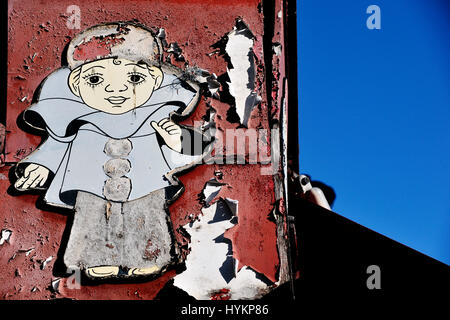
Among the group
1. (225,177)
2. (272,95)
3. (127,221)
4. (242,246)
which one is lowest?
(242,246)

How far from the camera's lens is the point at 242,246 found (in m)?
3.05

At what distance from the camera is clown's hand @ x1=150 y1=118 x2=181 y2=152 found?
3.19m

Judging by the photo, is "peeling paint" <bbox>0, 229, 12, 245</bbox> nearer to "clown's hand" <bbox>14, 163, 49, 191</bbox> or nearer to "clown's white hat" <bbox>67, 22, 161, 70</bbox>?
"clown's hand" <bbox>14, 163, 49, 191</bbox>

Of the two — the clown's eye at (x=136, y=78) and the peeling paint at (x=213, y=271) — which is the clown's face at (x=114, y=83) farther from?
the peeling paint at (x=213, y=271)

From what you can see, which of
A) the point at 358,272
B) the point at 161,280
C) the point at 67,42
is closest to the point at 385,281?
the point at 358,272

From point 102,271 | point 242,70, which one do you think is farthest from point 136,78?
point 102,271

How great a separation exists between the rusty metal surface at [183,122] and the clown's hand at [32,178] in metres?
0.08

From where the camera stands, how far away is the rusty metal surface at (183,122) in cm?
296

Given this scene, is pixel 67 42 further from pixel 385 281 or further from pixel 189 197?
pixel 385 281

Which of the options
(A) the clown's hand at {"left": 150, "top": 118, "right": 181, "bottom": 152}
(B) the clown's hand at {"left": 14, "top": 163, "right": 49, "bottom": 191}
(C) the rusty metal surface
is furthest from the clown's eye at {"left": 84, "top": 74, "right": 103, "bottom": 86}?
(B) the clown's hand at {"left": 14, "top": 163, "right": 49, "bottom": 191}

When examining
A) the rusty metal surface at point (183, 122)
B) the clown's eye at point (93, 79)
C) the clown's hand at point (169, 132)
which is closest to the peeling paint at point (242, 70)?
the rusty metal surface at point (183, 122)

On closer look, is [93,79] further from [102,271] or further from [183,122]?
[102,271]

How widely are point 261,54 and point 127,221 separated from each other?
62.8 inches

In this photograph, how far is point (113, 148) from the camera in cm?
316
